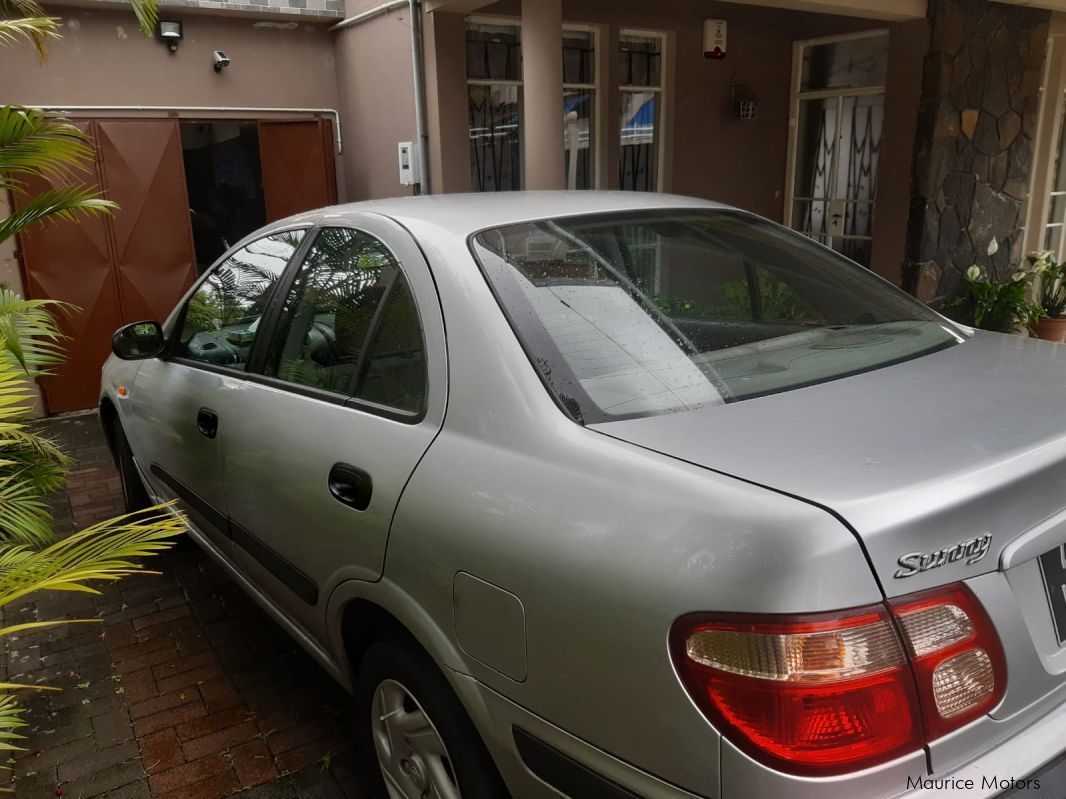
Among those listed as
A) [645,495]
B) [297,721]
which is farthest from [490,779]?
[297,721]

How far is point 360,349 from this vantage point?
2.34 metres

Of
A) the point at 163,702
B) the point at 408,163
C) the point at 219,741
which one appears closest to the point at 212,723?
the point at 219,741

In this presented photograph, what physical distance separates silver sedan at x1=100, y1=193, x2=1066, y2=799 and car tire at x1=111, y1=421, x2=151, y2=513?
1505mm

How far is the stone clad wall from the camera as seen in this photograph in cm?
641

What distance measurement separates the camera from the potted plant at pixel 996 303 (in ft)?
23.1

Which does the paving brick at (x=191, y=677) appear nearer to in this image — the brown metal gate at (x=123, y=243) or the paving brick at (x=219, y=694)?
the paving brick at (x=219, y=694)

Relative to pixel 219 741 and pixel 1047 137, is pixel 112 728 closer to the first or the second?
pixel 219 741

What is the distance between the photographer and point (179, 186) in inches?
272

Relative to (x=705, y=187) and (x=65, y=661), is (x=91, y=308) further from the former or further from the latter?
(x=705, y=187)

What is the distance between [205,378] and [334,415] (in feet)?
3.30

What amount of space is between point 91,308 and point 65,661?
4148mm

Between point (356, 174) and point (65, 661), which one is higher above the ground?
point (356, 174)

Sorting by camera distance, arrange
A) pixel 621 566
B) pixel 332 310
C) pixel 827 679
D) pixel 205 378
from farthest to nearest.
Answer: pixel 205 378 < pixel 332 310 < pixel 621 566 < pixel 827 679

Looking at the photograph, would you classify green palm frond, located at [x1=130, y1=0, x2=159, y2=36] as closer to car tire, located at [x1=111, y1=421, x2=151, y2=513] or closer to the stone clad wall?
car tire, located at [x1=111, y1=421, x2=151, y2=513]
